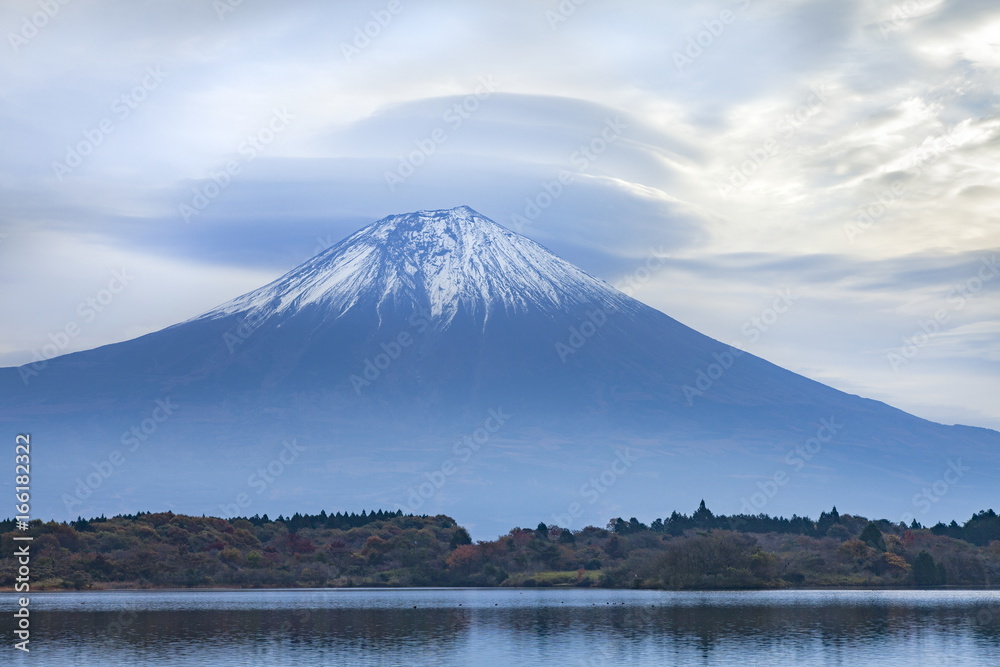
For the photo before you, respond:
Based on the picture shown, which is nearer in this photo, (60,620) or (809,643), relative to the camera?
(809,643)

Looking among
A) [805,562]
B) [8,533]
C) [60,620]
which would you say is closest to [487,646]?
[60,620]

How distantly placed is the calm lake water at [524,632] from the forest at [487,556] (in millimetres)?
21563

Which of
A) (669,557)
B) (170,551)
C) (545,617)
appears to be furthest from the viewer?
(170,551)

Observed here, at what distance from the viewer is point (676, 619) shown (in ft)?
226

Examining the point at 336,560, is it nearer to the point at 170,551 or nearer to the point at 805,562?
the point at 170,551

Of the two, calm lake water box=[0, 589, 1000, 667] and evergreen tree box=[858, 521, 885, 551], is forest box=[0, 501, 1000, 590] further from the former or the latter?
calm lake water box=[0, 589, 1000, 667]

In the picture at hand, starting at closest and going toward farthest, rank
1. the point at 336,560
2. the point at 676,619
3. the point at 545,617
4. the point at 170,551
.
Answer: the point at 676,619 < the point at 545,617 < the point at 170,551 < the point at 336,560

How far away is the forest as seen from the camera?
4469 inches

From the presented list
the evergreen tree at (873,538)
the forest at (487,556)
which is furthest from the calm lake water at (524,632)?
the evergreen tree at (873,538)

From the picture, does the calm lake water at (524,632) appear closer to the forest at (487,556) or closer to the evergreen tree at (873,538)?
the forest at (487,556)

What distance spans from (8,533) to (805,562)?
3062 inches

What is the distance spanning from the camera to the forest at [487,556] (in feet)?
372

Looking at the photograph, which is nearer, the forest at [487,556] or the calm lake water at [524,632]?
the calm lake water at [524,632]

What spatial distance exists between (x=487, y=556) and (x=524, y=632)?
231ft
